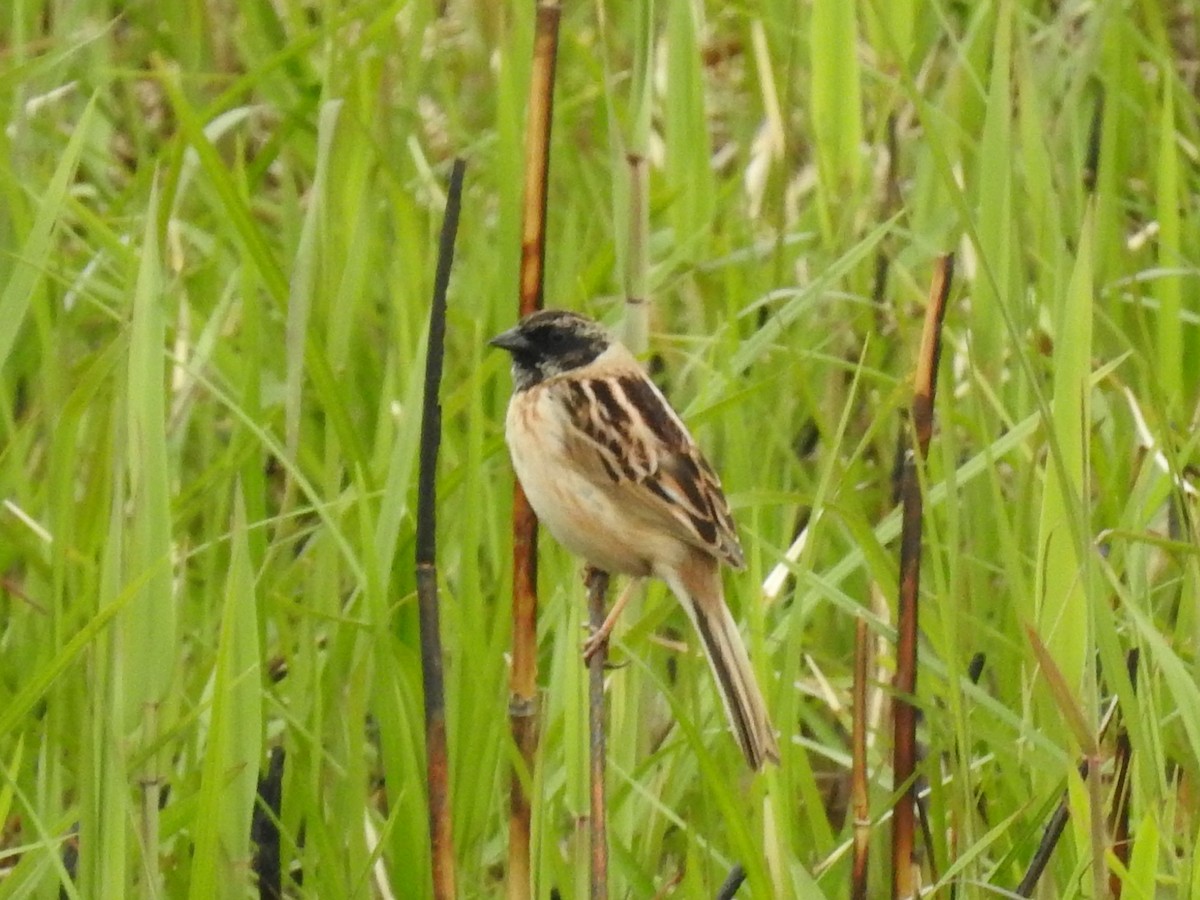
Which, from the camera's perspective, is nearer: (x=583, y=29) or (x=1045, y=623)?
Answer: (x=1045, y=623)

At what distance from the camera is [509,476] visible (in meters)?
3.33

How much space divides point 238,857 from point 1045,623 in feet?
3.13

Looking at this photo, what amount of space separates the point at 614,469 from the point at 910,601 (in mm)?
742

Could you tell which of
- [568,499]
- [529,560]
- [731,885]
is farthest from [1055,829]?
[568,499]

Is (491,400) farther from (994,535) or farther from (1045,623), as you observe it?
(1045,623)

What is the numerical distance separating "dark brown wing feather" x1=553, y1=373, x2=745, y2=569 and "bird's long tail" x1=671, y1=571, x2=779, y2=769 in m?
0.14

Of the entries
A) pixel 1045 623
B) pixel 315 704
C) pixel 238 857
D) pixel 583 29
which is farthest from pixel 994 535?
pixel 583 29

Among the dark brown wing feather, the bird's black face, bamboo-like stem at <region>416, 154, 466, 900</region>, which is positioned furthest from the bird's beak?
bamboo-like stem at <region>416, 154, 466, 900</region>

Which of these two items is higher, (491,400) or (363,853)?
(491,400)

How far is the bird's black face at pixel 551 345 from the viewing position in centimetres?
281

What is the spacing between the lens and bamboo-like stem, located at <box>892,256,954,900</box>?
233cm

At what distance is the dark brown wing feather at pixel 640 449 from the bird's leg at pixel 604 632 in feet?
0.57

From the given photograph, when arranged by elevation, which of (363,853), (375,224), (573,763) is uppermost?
(375,224)

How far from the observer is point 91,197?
15.8ft
